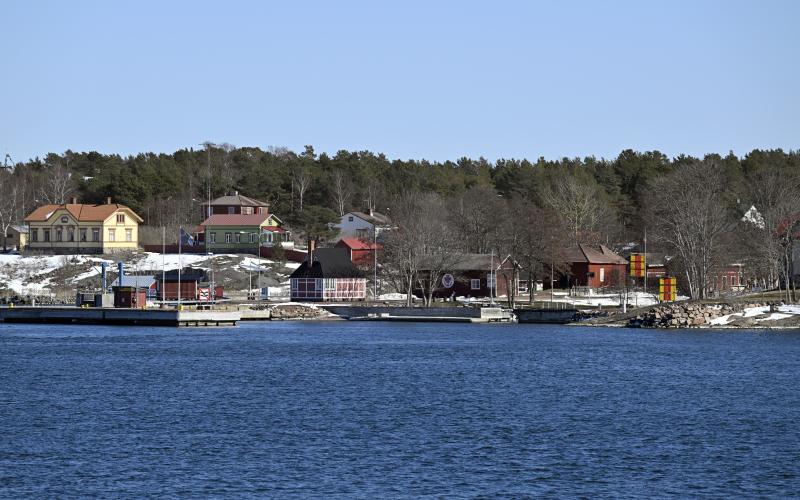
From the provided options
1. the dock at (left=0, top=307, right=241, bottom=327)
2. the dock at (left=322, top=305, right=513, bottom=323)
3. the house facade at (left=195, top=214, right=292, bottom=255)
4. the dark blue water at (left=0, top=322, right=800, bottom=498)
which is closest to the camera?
the dark blue water at (left=0, top=322, right=800, bottom=498)

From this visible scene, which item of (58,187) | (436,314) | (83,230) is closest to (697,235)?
(436,314)

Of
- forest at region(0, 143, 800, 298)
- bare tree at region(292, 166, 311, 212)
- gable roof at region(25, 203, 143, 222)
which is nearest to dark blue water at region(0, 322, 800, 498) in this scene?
forest at region(0, 143, 800, 298)

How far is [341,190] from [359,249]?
1466 inches

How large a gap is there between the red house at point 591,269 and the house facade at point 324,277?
2267 cm

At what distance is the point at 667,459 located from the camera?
34.1 metres

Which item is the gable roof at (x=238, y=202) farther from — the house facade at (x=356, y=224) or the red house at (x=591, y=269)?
the red house at (x=591, y=269)

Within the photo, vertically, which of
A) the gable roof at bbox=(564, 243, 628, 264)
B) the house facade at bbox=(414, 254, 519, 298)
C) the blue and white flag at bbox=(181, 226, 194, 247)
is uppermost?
the blue and white flag at bbox=(181, 226, 194, 247)

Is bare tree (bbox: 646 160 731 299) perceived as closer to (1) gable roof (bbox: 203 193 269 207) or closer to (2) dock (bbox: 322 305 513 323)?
(2) dock (bbox: 322 305 513 323)

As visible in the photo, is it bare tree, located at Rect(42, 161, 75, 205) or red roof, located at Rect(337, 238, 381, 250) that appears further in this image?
bare tree, located at Rect(42, 161, 75, 205)

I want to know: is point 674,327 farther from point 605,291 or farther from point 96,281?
point 96,281

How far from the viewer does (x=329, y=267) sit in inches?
4218

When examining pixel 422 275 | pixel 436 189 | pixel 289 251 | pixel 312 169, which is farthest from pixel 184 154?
pixel 422 275

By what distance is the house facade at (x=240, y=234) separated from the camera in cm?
13288

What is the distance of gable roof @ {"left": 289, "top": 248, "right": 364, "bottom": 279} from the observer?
350 ft
